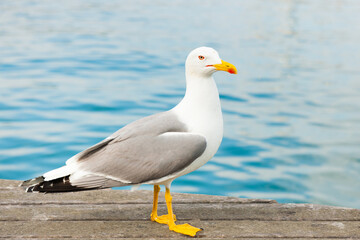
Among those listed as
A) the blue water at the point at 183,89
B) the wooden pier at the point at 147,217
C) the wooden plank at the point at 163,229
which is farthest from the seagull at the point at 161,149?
the blue water at the point at 183,89

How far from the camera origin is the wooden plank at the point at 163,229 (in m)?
3.53

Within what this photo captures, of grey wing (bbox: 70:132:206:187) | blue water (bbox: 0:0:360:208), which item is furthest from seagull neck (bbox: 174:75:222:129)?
blue water (bbox: 0:0:360:208)

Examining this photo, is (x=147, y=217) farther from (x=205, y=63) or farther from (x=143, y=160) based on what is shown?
(x=205, y=63)

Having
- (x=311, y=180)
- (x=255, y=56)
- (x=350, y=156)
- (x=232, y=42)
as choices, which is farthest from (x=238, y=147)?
(x=232, y=42)

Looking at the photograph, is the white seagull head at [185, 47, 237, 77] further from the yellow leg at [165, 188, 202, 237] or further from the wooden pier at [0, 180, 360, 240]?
the wooden pier at [0, 180, 360, 240]

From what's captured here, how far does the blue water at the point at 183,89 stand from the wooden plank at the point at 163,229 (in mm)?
3478

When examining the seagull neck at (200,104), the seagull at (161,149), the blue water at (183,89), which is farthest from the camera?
the blue water at (183,89)

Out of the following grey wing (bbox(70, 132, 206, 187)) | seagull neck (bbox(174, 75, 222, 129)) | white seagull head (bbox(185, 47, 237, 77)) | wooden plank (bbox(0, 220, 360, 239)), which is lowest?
wooden plank (bbox(0, 220, 360, 239))

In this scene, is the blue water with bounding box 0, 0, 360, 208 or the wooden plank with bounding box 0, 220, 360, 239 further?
the blue water with bounding box 0, 0, 360, 208

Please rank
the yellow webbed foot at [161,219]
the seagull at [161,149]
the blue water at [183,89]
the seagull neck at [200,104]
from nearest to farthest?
the seagull at [161,149], the seagull neck at [200,104], the yellow webbed foot at [161,219], the blue water at [183,89]

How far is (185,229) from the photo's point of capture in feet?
11.7

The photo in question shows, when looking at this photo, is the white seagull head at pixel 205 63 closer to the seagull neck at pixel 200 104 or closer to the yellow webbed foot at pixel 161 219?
the seagull neck at pixel 200 104

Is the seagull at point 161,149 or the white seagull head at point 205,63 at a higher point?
the white seagull head at point 205,63

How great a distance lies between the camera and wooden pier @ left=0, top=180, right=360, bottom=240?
357 cm
